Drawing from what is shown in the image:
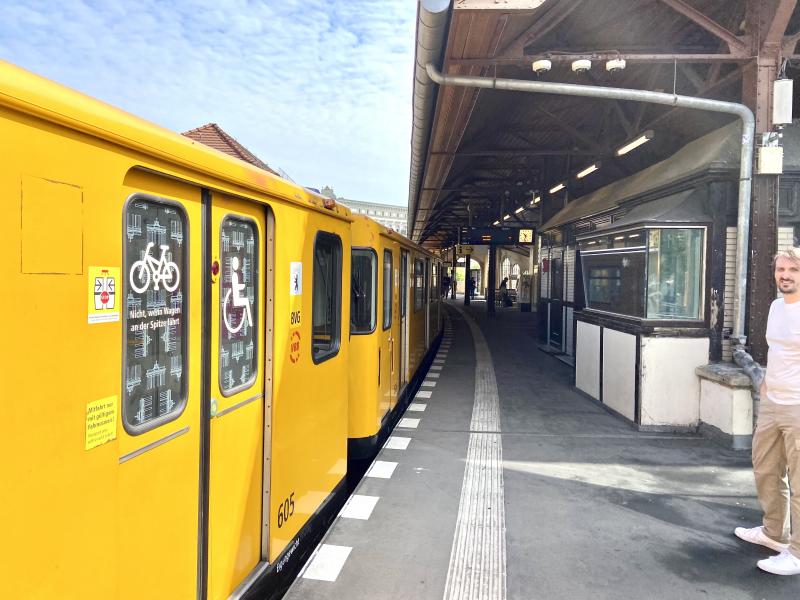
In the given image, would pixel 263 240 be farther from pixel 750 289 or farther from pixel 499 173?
pixel 499 173

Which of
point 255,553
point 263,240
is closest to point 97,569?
point 255,553

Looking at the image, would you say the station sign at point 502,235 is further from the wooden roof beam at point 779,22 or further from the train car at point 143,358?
the train car at point 143,358

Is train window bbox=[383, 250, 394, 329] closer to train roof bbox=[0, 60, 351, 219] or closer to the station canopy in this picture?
the station canopy

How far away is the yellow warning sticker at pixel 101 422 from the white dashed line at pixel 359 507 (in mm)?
2600

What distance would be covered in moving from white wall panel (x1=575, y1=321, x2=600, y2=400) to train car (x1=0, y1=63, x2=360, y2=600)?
5436 millimetres

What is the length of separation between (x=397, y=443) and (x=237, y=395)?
3.48m

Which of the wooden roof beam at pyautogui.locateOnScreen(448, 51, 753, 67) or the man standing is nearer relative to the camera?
the man standing

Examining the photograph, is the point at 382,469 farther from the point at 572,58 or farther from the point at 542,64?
the point at 572,58

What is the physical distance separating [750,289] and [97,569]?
6.41 meters

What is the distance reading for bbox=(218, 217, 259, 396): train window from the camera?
2.25m

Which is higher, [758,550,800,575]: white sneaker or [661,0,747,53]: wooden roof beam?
[661,0,747,53]: wooden roof beam

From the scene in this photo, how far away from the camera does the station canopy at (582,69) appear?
223 inches

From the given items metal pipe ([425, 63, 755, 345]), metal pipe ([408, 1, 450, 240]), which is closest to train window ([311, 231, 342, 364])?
metal pipe ([408, 1, 450, 240])

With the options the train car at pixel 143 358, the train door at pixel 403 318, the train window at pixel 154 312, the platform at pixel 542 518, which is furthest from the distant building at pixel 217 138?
the train window at pixel 154 312
